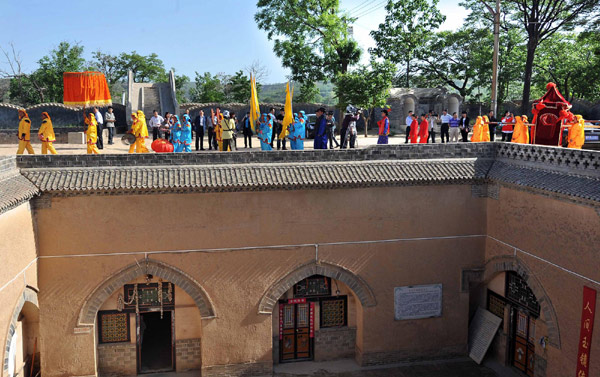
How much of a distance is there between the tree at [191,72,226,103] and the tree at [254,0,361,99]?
1227cm

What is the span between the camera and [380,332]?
40.3ft

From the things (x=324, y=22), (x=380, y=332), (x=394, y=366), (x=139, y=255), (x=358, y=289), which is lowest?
(x=394, y=366)

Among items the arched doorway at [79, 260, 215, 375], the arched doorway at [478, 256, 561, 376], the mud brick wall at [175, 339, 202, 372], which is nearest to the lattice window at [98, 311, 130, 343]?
the arched doorway at [79, 260, 215, 375]

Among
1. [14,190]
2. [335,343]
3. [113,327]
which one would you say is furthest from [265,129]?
[14,190]

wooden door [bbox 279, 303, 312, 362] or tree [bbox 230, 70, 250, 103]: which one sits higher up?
tree [bbox 230, 70, 250, 103]

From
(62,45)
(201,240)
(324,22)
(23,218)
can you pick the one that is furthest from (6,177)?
(62,45)

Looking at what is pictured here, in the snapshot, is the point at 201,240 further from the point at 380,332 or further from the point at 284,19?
the point at 284,19

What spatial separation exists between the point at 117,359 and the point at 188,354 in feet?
4.80

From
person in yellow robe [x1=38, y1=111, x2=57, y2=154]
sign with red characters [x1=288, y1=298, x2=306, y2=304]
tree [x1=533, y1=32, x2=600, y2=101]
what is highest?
tree [x1=533, y1=32, x2=600, y2=101]

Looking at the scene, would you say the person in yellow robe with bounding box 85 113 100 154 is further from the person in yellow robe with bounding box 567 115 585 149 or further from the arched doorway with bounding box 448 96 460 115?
the arched doorway with bounding box 448 96 460 115

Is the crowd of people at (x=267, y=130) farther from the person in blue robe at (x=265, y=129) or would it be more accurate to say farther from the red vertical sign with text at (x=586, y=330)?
the red vertical sign with text at (x=586, y=330)

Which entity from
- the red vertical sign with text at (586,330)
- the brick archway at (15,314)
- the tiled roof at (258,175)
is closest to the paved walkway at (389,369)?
the red vertical sign with text at (586,330)

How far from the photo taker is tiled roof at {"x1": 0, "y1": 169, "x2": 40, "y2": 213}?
898cm

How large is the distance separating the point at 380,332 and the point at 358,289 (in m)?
1.12
